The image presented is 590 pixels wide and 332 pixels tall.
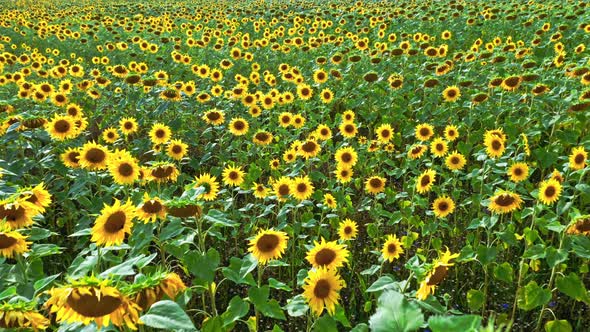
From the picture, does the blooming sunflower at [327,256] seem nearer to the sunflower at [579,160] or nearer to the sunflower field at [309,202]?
the sunflower field at [309,202]

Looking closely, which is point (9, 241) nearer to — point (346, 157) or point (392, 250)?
point (392, 250)

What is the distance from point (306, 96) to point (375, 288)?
4.68m

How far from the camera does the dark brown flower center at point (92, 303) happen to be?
133 cm

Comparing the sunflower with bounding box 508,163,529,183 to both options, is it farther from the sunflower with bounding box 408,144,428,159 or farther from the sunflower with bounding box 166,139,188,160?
the sunflower with bounding box 166,139,188,160

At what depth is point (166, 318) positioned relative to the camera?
54.1 inches

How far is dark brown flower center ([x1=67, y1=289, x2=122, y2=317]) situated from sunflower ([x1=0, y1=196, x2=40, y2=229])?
1.00 meters

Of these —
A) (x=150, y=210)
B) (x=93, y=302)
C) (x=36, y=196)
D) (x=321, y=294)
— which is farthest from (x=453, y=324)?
(x=36, y=196)

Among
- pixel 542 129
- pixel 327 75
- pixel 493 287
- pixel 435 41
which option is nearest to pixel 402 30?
pixel 435 41

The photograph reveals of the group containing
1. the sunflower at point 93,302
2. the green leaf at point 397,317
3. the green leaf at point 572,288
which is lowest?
the green leaf at point 572,288

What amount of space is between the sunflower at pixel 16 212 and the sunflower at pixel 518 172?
3.34 m

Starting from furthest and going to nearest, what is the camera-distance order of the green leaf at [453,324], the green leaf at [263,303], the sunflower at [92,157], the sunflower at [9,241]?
1. the sunflower at [92,157]
2. the green leaf at [263,303]
3. the sunflower at [9,241]
4. the green leaf at [453,324]

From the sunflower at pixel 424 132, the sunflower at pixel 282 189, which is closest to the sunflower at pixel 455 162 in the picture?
the sunflower at pixel 424 132

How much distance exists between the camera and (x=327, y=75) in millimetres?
7125

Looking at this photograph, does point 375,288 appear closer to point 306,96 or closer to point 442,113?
point 442,113
